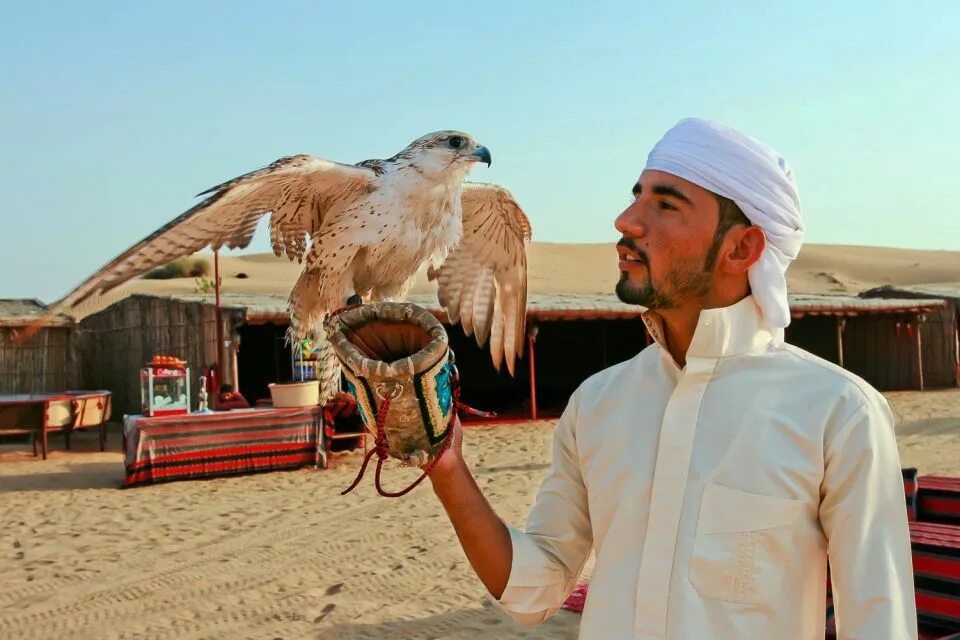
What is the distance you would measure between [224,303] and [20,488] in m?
4.84

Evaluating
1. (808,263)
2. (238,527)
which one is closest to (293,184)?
(238,527)

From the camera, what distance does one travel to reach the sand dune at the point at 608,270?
40219 mm

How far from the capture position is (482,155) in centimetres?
408

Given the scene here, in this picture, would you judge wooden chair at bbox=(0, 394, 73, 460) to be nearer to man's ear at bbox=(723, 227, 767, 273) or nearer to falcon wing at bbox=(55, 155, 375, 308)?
falcon wing at bbox=(55, 155, 375, 308)

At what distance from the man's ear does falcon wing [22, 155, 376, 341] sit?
1991mm

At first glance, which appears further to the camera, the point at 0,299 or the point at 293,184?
the point at 0,299

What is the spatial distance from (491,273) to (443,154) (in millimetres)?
1066

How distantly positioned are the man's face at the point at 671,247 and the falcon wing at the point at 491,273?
3.08 m

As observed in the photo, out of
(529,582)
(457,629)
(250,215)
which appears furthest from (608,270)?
(529,582)

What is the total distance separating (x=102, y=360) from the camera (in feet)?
59.3

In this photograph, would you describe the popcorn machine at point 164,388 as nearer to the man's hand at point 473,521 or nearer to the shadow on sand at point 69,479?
the shadow on sand at point 69,479

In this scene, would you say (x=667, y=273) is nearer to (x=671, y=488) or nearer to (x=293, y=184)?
(x=671, y=488)

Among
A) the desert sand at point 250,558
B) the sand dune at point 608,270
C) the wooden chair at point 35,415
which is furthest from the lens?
the sand dune at point 608,270

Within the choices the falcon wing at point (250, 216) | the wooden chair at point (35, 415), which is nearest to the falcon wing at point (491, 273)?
the falcon wing at point (250, 216)
